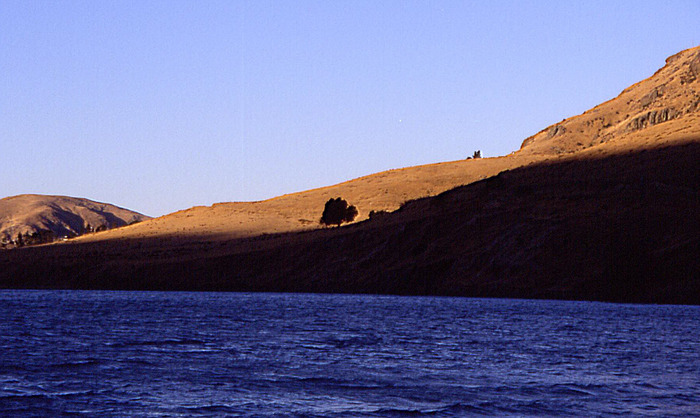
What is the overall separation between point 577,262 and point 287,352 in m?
62.1

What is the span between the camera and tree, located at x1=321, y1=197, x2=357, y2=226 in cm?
16000

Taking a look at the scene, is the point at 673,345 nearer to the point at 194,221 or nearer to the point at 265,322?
the point at 265,322

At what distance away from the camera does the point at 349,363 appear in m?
41.3

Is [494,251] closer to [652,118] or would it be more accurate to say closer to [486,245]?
[486,245]

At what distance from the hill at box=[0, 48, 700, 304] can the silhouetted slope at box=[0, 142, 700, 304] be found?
20 centimetres

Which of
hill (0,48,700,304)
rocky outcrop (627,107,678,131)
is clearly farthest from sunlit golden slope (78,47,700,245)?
hill (0,48,700,304)

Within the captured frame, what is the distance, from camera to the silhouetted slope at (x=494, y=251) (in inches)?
3912

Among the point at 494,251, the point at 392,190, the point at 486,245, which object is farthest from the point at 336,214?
the point at 494,251

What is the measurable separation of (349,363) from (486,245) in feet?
237

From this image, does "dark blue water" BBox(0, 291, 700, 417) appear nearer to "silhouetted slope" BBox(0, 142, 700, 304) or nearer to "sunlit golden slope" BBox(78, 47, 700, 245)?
"silhouetted slope" BBox(0, 142, 700, 304)

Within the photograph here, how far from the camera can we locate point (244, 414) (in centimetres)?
2777

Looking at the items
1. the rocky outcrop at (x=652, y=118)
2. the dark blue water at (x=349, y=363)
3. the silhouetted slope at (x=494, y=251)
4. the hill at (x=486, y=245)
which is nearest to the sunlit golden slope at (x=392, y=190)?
the rocky outcrop at (x=652, y=118)

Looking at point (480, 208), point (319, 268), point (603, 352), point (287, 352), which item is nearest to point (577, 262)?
point (480, 208)

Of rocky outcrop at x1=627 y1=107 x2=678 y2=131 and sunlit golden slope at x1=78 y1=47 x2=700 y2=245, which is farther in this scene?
rocky outcrop at x1=627 y1=107 x2=678 y2=131
